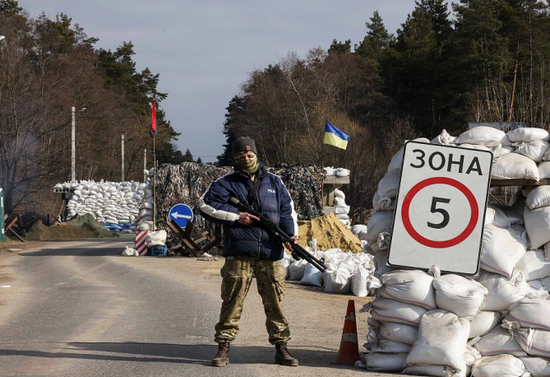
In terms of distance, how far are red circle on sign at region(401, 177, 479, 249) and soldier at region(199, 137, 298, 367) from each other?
3.38ft

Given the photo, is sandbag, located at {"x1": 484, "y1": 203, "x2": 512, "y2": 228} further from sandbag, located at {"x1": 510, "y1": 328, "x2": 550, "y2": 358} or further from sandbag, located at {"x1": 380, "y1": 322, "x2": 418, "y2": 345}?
sandbag, located at {"x1": 380, "y1": 322, "x2": 418, "y2": 345}

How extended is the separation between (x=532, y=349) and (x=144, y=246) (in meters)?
21.1

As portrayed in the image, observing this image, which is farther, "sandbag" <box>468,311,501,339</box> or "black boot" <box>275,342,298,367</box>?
"black boot" <box>275,342,298,367</box>

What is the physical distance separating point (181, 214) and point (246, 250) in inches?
750

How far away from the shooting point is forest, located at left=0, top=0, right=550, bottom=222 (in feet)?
167

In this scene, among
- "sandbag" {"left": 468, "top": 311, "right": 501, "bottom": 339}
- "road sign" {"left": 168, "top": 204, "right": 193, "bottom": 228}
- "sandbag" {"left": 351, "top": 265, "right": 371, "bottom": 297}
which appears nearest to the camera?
"sandbag" {"left": 468, "top": 311, "right": 501, "bottom": 339}

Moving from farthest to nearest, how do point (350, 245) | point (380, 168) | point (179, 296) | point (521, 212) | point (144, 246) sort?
point (380, 168)
point (144, 246)
point (350, 245)
point (179, 296)
point (521, 212)

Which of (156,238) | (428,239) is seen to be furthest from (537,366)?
(156,238)

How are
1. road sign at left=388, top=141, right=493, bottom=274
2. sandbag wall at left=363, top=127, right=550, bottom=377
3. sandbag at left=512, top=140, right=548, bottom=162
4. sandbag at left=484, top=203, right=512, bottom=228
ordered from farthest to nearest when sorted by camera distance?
sandbag at left=512, top=140, right=548, bottom=162
sandbag at left=484, top=203, right=512, bottom=228
road sign at left=388, top=141, right=493, bottom=274
sandbag wall at left=363, top=127, right=550, bottom=377

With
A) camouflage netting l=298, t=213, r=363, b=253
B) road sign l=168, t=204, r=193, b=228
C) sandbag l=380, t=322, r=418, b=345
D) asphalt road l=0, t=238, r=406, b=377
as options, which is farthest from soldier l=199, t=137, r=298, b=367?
road sign l=168, t=204, r=193, b=228

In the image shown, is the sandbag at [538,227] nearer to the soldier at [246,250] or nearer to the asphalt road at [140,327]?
the asphalt road at [140,327]

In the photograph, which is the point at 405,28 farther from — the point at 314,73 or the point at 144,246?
the point at 144,246

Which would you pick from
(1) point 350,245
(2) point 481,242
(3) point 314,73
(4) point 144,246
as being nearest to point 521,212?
(2) point 481,242

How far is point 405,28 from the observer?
247 ft
